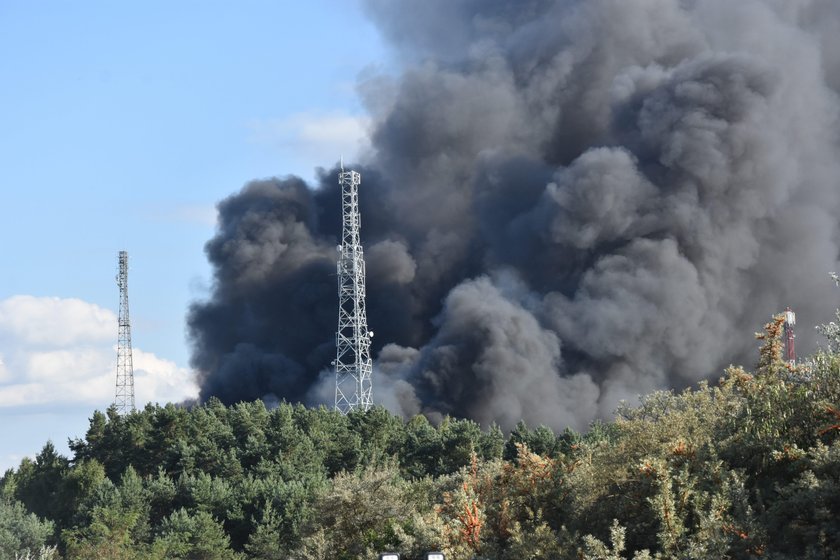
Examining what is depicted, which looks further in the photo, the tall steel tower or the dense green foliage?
the tall steel tower

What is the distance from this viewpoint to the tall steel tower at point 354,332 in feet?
237

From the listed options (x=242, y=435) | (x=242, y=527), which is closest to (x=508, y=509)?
(x=242, y=527)

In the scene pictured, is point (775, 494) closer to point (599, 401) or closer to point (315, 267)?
point (599, 401)

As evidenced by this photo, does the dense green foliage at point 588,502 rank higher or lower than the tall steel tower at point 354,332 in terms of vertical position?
lower

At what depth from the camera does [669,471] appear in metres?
17.0

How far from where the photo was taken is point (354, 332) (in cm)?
7369

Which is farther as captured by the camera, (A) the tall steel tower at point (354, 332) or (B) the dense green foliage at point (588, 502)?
(A) the tall steel tower at point (354, 332)

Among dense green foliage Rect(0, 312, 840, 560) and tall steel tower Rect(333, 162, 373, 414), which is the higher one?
tall steel tower Rect(333, 162, 373, 414)

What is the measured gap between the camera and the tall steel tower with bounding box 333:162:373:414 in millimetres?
72250

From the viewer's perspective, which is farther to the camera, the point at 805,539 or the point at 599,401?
the point at 599,401

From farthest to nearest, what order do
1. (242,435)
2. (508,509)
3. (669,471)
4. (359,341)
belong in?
(359,341) → (242,435) → (508,509) → (669,471)

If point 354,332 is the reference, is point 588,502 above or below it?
below

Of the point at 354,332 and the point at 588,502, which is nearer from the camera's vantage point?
the point at 588,502

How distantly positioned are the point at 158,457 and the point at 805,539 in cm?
4612
